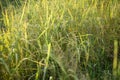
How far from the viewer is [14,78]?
6.09ft

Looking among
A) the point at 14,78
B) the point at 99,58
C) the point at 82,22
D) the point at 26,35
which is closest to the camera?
the point at 14,78

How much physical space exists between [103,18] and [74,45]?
542 mm

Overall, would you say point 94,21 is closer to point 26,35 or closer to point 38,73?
point 26,35

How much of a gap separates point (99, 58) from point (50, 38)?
0.40m

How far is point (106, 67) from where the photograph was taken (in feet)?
7.12

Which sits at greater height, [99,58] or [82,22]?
[82,22]

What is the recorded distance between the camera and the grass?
186 cm

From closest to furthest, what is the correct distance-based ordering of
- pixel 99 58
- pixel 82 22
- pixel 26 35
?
1. pixel 26 35
2. pixel 99 58
3. pixel 82 22

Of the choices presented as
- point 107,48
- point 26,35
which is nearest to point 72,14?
point 107,48

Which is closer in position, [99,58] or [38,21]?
[99,58]

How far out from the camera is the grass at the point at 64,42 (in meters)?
1.86

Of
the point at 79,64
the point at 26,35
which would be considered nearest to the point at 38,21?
the point at 26,35

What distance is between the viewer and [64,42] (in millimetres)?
2176

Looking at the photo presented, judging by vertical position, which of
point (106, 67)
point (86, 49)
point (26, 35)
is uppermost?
point (26, 35)
